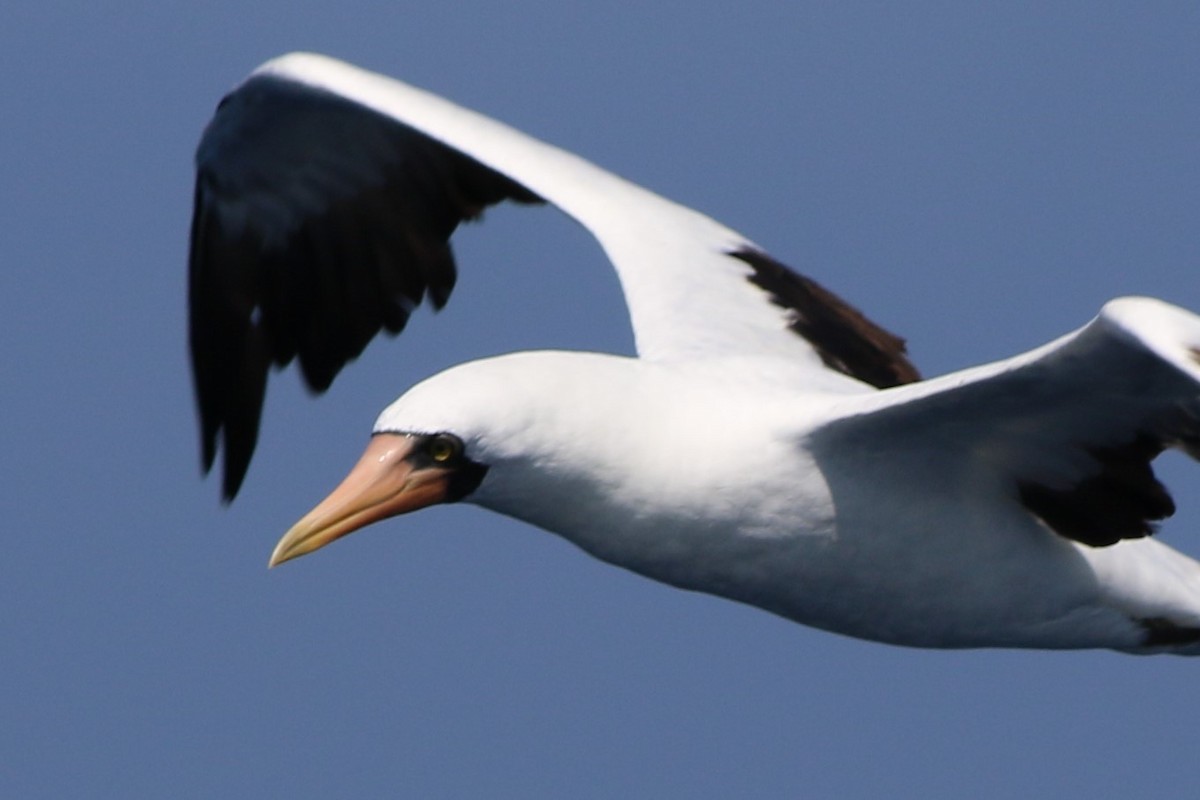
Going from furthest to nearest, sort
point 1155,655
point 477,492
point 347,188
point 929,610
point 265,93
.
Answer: point 347,188 → point 265,93 → point 1155,655 → point 929,610 → point 477,492

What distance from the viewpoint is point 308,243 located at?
12.4 m

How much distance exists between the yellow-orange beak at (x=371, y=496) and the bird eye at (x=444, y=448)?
0.14 ft

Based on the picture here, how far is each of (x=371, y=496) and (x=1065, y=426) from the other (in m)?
2.24

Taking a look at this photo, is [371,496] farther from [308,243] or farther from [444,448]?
[308,243]

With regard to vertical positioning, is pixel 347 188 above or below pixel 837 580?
above

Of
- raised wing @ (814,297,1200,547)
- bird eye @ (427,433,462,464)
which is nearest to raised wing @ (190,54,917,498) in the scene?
raised wing @ (814,297,1200,547)

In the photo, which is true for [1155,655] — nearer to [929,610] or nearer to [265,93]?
[929,610]

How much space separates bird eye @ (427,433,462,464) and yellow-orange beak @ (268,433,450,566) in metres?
0.04

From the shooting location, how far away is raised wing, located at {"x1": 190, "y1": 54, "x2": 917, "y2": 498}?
415 inches

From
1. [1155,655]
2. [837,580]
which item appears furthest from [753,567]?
[1155,655]

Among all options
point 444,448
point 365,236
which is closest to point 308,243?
point 365,236

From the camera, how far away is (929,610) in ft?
29.8

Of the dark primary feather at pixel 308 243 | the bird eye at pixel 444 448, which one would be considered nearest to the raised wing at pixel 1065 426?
the bird eye at pixel 444 448

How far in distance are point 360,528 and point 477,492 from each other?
386mm
